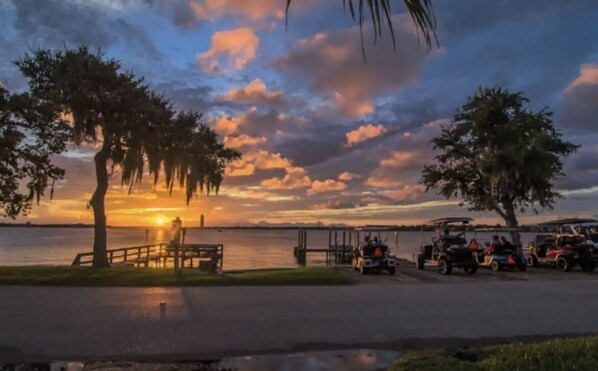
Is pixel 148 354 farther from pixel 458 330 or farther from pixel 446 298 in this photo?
pixel 446 298

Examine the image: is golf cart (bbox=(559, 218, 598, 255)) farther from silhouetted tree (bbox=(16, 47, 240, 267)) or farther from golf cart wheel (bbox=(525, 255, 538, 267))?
silhouetted tree (bbox=(16, 47, 240, 267))

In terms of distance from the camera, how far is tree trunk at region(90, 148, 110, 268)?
982 inches

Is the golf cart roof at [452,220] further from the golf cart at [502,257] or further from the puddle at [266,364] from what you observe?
the puddle at [266,364]

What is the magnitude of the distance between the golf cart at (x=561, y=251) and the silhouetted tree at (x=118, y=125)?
16068 mm

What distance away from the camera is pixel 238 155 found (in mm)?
28641

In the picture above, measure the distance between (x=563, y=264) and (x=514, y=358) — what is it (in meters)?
20.8

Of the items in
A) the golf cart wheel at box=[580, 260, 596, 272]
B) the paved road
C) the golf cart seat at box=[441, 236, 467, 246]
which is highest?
the golf cart seat at box=[441, 236, 467, 246]

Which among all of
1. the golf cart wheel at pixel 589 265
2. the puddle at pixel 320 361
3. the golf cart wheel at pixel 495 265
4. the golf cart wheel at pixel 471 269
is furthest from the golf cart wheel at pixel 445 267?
the puddle at pixel 320 361

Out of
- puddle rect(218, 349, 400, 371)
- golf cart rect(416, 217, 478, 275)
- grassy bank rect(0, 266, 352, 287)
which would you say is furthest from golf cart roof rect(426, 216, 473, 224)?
puddle rect(218, 349, 400, 371)

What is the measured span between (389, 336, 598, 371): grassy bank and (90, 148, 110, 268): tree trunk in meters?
20.2

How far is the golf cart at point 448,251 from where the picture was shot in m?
23.1

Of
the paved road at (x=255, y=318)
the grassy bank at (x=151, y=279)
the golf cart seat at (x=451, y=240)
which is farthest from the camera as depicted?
the golf cart seat at (x=451, y=240)

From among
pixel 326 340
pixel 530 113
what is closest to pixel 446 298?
pixel 326 340

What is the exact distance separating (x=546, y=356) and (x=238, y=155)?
75.5ft
